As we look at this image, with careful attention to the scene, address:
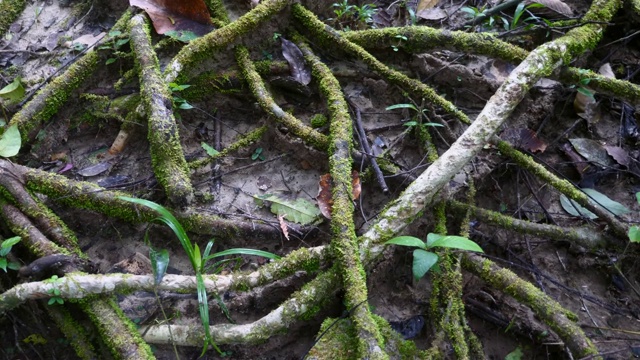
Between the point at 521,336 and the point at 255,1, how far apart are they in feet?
9.53

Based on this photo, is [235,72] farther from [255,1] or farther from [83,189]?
[83,189]

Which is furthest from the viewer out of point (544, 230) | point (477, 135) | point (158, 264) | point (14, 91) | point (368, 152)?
point (14, 91)

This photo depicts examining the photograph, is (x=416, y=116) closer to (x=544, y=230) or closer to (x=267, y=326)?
(x=544, y=230)

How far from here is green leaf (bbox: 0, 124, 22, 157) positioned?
8.76 ft

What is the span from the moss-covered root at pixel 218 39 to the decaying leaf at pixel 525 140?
1869 millimetres

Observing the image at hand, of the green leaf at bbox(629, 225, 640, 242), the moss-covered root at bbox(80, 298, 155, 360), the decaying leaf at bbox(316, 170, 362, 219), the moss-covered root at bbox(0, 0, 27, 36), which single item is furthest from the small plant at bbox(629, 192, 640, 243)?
the moss-covered root at bbox(0, 0, 27, 36)

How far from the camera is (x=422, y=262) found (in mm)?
2215

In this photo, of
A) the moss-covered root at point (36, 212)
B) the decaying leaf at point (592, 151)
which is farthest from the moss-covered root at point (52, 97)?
the decaying leaf at point (592, 151)

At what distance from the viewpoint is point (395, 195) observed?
9.61ft

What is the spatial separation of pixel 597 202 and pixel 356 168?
→ 1479 millimetres

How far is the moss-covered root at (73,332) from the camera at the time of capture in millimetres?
2297

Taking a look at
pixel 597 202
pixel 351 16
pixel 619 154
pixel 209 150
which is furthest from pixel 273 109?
pixel 619 154

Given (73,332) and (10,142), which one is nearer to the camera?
(73,332)

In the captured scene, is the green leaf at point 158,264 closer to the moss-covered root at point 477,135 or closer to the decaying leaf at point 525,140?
the moss-covered root at point 477,135
